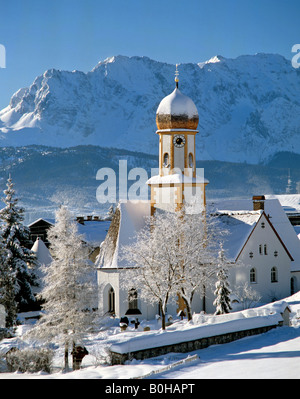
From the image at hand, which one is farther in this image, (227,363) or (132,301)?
(132,301)

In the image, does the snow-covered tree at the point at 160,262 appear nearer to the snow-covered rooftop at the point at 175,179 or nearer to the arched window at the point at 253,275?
the snow-covered rooftop at the point at 175,179

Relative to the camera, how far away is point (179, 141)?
46.3 metres

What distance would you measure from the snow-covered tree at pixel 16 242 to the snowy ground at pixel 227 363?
14.7 metres

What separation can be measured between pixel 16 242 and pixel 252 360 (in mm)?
23792

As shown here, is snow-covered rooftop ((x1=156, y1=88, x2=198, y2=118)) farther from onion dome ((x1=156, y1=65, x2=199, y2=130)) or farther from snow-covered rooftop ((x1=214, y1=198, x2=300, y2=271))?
snow-covered rooftop ((x1=214, y1=198, x2=300, y2=271))

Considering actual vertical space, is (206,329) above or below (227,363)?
above

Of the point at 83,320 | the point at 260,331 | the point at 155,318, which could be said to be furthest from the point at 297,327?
the point at 155,318

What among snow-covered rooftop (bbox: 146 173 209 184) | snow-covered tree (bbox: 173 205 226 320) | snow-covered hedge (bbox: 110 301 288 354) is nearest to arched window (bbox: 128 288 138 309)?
snow-covered tree (bbox: 173 205 226 320)

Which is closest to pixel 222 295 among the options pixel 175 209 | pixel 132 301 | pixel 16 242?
pixel 132 301

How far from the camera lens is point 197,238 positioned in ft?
128

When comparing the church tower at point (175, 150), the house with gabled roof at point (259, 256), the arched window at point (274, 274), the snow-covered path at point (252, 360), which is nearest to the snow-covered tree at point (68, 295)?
the snow-covered path at point (252, 360)

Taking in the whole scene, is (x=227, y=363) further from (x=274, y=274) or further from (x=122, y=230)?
(x=274, y=274)

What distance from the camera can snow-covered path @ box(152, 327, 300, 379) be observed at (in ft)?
62.6

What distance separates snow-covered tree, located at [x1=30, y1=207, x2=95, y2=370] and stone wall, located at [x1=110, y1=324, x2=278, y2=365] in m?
5.85
